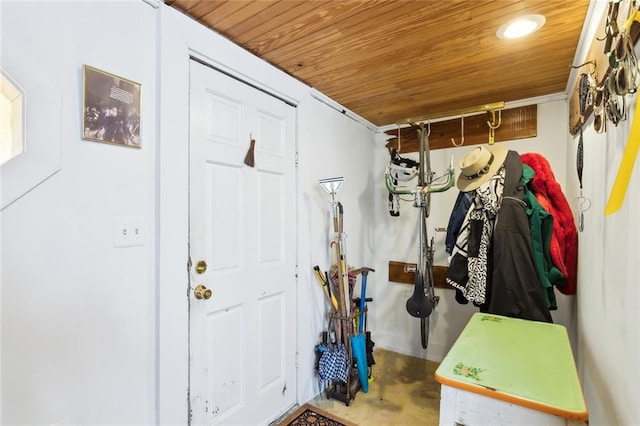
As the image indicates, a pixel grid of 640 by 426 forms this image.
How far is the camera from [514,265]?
1749 mm

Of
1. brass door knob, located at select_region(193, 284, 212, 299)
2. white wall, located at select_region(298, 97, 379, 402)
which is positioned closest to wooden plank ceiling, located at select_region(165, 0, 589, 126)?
white wall, located at select_region(298, 97, 379, 402)

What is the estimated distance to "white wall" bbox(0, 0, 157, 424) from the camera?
38.3 inches

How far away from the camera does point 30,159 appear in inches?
38.7

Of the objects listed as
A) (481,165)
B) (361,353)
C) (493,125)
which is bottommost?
(361,353)

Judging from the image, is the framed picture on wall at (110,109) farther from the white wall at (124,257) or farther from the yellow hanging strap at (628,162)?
the yellow hanging strap at (628,162)

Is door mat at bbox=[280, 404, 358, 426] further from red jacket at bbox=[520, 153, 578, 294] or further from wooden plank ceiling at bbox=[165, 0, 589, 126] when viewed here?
wooden plank ceiling at bbox=[165, 0, 589, 126]

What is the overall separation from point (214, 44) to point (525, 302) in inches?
86.3

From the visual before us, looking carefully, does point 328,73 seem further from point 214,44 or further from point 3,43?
point 3,43

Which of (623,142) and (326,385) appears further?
(326,385)

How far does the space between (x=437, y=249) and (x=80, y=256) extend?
264cm

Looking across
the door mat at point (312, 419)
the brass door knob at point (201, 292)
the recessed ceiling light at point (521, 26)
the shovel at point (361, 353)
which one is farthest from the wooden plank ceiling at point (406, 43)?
the door mat at point (312, 419)

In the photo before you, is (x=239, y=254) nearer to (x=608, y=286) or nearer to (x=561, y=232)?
(x=608, y=286)

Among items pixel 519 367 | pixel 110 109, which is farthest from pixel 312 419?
pixel 110 109

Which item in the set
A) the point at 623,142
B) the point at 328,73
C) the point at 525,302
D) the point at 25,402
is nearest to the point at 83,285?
the point at 25,402
